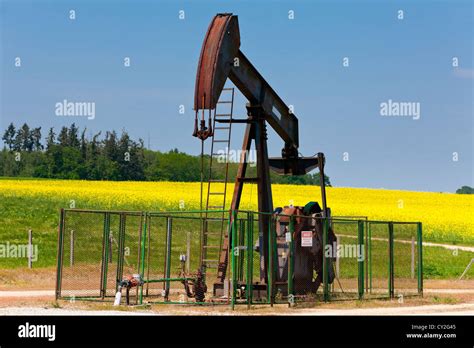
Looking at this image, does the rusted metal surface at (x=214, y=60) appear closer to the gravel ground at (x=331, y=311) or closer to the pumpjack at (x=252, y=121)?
the pumpjack at (x=252, y=121)

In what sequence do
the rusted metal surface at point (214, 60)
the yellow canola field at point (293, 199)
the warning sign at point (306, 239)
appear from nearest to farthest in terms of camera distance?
the rusted metal surface at point (214, 60), the warning sign at point (306, 239), the yellow canola field at point (293, 199)

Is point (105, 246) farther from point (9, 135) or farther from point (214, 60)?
point (9, 135)

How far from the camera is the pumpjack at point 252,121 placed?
65.4 ft

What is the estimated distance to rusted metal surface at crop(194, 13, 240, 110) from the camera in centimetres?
1980

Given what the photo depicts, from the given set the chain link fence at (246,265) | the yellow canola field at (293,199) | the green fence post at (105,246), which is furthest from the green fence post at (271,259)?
the yellow canola field at (293,199)

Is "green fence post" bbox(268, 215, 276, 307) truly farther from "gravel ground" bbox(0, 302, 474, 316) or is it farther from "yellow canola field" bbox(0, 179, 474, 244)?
"yellow canola field" bbox(0, 179, 474, 244)

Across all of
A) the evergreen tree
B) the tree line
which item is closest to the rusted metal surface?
the tree line

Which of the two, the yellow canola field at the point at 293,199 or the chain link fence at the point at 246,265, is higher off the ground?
the yellow canola field at the point at 293,199

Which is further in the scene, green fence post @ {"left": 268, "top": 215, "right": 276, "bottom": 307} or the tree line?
the tree line

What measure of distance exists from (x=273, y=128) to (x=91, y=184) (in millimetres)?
40554

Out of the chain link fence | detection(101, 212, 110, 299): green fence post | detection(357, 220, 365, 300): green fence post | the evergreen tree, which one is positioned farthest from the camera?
the evergreen tree
